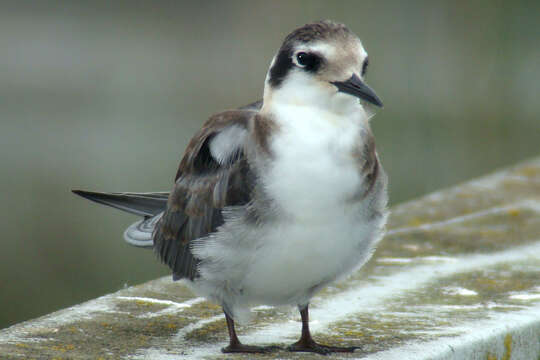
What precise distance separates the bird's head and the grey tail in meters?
1.00

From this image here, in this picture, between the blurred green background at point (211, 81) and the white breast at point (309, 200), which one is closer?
the white breast at point (309, 200)

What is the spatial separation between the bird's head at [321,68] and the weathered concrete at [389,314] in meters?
0.93

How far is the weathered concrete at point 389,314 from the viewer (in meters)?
3.56

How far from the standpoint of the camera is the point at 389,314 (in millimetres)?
4066

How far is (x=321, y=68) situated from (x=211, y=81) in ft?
27.7

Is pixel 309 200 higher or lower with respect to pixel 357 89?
lower

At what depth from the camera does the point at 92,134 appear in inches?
442

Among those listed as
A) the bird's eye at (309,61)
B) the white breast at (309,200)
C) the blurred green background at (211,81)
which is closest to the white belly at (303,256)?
the white breast at (309,200)

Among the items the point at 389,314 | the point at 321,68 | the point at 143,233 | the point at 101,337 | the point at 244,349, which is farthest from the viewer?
the point at 143,233

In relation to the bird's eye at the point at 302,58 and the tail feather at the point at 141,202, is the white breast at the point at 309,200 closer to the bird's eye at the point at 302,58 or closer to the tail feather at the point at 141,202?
the bird's eye at the point at 302,58

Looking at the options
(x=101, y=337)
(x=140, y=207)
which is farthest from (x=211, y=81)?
(x=101, y=337)

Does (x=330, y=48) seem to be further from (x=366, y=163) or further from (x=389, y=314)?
(x=389, y=314)

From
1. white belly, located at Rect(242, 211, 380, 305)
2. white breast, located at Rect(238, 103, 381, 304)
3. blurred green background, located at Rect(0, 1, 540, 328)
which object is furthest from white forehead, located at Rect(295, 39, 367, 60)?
blurred green background, located at Rect(0, 1, 540, 328)

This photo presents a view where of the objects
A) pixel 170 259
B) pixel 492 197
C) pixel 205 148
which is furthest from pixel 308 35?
pixel 492 197
